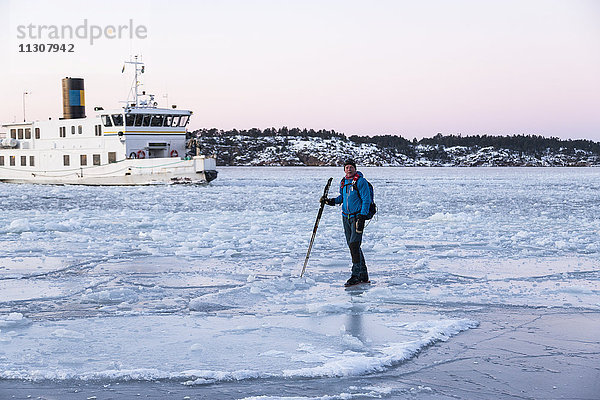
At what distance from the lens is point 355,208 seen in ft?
27.1

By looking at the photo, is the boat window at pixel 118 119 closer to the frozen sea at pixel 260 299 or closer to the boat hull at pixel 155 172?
the boat hull at pixel 155 172

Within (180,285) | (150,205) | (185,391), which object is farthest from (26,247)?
(150,205)

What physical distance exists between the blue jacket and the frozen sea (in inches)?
39.5


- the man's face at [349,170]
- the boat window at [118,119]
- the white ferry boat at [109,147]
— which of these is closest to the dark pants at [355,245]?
the man's face at [349,170]

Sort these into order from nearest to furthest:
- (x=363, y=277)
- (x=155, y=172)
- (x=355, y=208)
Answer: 1. (x=355, y=208)
2. (x=363, y=277)
3. (x=155, y=172)

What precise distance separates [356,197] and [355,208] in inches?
5.5

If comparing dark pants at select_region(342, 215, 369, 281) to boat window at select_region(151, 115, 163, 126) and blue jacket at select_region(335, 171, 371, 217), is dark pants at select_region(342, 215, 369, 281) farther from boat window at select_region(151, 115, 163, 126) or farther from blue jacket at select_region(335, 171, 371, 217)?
boat window at select_region(151, 115, 163, 126)

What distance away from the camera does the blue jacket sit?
808 centimetres

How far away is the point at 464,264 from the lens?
1038cm

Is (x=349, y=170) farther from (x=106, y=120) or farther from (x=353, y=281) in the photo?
(x=106, y=120)

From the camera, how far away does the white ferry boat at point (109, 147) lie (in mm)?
38469

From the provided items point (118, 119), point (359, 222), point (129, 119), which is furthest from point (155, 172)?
point (359, 222)

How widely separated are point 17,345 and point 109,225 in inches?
468

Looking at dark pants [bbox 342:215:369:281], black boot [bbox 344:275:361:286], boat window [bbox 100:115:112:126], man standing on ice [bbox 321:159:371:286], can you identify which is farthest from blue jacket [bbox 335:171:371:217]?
boat window [bbox 100:115:112:126]
